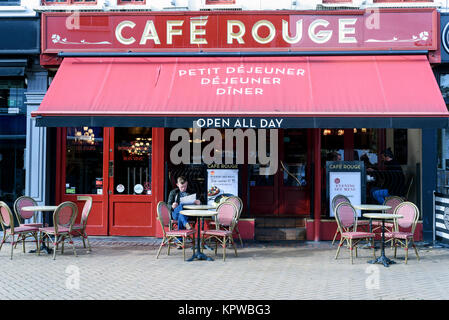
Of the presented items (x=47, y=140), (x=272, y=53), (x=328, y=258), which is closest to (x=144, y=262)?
(x=328, y=258)

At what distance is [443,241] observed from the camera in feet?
33.8

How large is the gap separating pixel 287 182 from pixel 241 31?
3.56 m

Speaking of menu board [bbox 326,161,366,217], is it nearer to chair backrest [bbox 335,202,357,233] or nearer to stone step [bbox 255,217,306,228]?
stone step [bbox 255,217,306,228]

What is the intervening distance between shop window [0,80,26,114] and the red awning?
4.55 ft

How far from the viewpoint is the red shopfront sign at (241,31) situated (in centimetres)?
1070

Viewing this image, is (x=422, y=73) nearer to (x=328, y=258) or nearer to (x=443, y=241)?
(x=443, y=241)

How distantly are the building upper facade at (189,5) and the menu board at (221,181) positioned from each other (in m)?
3.57

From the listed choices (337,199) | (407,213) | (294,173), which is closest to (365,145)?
(294,173)

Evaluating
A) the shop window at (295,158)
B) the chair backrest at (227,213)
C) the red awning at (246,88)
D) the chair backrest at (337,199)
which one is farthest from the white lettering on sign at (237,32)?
the chair backrest at (337,199)

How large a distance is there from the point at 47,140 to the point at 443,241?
8.75 meters

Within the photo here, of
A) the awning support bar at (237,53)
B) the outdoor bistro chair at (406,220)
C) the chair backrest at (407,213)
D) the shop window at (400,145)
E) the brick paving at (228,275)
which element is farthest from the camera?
the shop window at (400,145)

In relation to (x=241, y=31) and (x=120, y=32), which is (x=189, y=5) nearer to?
(x=241, y=31)

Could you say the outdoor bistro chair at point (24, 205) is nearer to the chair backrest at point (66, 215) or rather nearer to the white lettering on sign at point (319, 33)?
the chair backrest at point (66, 215)
